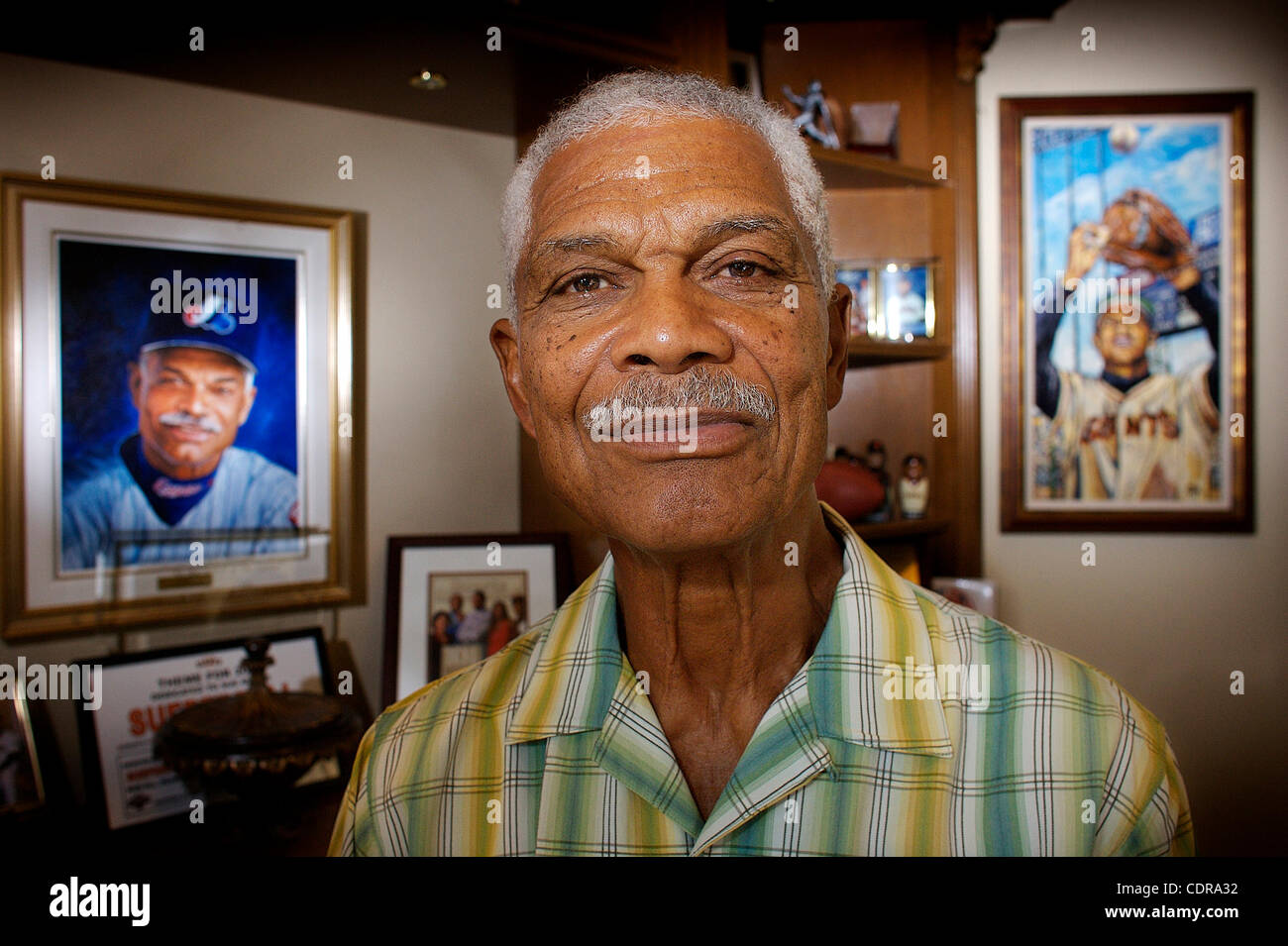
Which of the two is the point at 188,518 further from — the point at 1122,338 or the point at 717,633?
the point at 1122,338

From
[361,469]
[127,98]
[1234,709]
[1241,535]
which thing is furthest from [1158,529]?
[127,98]

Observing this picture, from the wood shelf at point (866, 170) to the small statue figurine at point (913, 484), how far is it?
46cm

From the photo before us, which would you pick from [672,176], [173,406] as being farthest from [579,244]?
[173,406]

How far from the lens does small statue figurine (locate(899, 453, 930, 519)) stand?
1.35 meters

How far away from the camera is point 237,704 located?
100cm

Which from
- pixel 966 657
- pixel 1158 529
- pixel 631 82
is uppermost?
pixel 631 82

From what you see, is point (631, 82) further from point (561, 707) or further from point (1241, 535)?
point (1241, 535)

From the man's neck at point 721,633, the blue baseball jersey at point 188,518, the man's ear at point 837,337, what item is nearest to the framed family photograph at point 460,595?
the blue baseball jersey at point 188,518

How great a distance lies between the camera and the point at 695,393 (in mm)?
623

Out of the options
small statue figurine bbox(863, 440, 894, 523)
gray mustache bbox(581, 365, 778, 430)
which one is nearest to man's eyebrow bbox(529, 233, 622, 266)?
gray mustache bbox(581, 365, 778, 430)

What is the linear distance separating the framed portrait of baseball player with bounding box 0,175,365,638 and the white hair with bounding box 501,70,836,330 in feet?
1.44

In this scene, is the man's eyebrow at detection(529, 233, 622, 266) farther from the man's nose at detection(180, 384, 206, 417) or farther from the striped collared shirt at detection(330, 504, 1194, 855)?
the man's nose at detection(180, 384, 206, 417)

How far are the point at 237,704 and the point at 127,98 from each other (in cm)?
72
